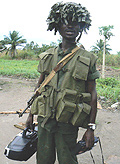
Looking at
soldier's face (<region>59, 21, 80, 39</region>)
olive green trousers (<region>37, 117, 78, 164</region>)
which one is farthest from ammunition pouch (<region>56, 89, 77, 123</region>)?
soldier's face (<region>59, 21, 80, 39</region>)

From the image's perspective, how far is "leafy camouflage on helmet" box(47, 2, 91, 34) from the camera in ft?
5.42

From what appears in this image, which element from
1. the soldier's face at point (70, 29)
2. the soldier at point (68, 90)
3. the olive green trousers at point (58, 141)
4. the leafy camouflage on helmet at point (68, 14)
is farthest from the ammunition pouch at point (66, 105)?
the leafy camouflage on helmet at point (68, 14)

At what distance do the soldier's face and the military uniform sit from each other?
148 millimetres

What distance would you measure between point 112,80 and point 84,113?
7.26 meters

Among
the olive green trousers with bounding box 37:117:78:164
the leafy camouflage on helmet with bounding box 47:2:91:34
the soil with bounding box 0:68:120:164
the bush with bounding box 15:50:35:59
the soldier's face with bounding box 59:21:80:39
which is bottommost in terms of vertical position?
the bush with bounding box 15:50:35:59

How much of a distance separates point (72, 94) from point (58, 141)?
1.67 feet

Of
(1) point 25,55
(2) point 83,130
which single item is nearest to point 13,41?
(1) point 25,55

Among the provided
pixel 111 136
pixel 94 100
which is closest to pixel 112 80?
pixel 111 136

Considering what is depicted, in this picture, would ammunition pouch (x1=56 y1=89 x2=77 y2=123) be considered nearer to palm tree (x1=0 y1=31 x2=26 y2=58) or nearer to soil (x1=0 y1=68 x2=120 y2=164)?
soil (x1=0 y1=68 x2=120 y2=164)

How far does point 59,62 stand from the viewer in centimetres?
173

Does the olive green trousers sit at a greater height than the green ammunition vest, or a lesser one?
lesser

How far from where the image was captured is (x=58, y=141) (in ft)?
5.99

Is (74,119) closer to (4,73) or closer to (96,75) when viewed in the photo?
(96,75)

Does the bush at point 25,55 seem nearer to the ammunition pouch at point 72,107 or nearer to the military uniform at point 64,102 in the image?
the military uniform at point 64,102
